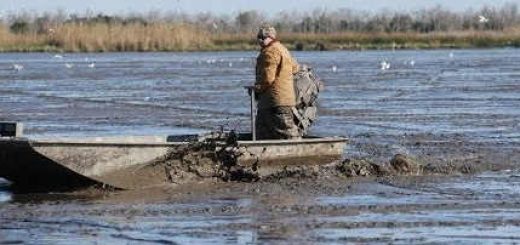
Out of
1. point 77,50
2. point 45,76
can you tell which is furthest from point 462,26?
point 45,76

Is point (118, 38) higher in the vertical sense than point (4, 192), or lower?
lower

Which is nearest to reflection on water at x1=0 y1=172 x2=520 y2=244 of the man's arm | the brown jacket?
the brown jacket

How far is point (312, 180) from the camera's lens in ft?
53.7

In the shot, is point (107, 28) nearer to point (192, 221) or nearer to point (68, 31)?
point (68, 31)

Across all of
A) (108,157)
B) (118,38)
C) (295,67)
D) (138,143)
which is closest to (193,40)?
(118,38)

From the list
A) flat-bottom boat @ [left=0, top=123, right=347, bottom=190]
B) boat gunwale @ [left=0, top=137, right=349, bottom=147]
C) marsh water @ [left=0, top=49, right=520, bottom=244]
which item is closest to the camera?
marsh water @ [left=0, top=49, right=520, bottom=244]

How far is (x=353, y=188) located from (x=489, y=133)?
286 inches

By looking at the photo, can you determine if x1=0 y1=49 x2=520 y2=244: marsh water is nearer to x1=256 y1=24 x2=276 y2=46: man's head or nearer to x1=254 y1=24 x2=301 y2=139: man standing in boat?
x1=254 y1=24 x2=301 y2=139: man standing in boat

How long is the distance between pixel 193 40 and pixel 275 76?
2457 inches

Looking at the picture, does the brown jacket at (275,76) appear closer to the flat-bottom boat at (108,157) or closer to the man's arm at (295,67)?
the man's arm at (295,67)

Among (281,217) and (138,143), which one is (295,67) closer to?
(138,143)

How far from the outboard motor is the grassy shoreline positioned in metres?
56.5

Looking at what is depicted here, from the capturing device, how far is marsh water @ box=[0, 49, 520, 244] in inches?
484

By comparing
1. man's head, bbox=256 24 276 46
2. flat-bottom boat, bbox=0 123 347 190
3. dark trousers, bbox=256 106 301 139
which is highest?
man's head, bbox=256 24 276 46
